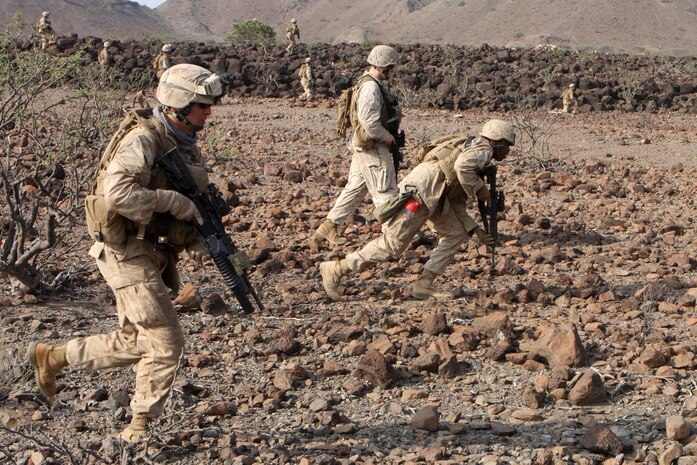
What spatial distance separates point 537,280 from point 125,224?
10.8 ft

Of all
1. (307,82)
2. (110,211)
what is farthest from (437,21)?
(110,211)

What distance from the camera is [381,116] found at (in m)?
6.06

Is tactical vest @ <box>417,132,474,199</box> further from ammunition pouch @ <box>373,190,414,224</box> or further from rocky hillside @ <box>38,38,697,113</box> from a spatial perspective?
rocky hillside @ <box>38,38,697,113</box>

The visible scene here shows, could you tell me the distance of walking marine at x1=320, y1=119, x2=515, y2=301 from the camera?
209 inches

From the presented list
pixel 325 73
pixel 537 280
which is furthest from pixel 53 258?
pixel 325 73

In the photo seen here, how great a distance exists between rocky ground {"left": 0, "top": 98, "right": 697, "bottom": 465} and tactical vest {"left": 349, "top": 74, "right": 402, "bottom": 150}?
96 cm

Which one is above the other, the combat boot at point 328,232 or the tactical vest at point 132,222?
the tactical vest at point 132,222

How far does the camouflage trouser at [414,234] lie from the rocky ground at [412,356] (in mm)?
297

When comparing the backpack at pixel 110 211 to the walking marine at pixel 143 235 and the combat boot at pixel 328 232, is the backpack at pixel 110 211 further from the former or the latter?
the combat boot at pixel 328 232

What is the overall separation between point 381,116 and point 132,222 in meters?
2.83

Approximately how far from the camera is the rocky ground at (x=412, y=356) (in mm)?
3697

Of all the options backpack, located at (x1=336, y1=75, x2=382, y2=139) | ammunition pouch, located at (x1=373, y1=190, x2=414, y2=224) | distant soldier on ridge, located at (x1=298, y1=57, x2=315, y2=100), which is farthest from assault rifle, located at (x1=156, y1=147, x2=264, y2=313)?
distant soldier on ridge, located at (x1=298, y1=57, x2=315, y2=100)

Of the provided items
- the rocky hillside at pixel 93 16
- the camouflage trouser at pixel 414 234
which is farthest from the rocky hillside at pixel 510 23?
the camouflage trouser at pixel 414 234

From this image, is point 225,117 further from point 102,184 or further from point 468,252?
point 102,184
